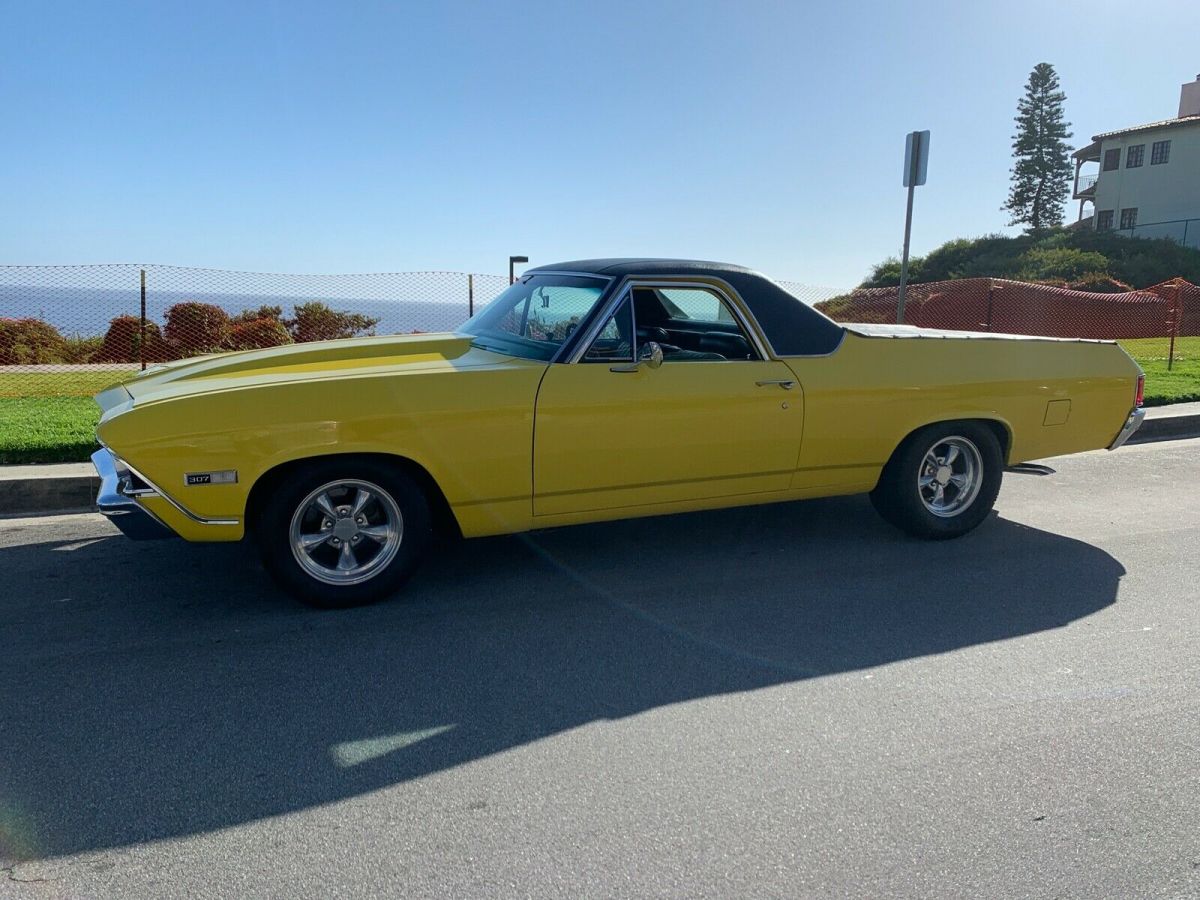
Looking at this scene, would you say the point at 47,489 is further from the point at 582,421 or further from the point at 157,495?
the point at 582,421

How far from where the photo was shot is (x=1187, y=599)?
441 cm

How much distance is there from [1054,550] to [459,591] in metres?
3.40

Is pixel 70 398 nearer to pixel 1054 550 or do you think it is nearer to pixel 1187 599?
pixel 1054 550

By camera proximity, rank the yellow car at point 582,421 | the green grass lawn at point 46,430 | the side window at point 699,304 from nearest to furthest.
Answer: the yellow car at point 582,421, the side window at point 699,304, the green grass lawn at point 46,430

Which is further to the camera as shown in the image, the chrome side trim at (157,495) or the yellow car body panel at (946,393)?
the yellow car body panel at (946,393)

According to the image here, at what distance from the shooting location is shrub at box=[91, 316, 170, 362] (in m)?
12.6

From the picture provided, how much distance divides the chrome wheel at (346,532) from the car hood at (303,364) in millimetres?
550

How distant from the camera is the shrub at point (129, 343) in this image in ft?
41.4

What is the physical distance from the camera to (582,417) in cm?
427

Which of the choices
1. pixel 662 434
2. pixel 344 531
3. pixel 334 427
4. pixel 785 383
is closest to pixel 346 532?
pixel 344 531

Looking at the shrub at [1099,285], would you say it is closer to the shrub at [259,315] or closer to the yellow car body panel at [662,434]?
the shrub at [259,315]

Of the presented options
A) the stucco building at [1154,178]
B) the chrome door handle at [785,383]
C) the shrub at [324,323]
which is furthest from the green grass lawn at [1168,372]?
the stucco building at [1154,178]

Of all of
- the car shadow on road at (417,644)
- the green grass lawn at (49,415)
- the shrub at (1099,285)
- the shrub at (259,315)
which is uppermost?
the shrub at (1099,285)

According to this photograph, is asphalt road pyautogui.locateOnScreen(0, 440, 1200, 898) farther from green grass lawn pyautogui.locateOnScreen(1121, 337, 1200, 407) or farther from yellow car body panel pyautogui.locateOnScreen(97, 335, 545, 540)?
green grass lawn pyautogui.locateOnScreen(1121, 337, 1200, 407)
